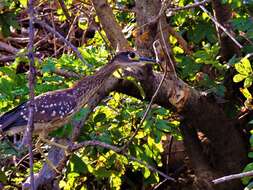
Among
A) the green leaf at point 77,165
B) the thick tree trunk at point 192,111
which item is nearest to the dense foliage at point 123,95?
the green leaf at point 77,165

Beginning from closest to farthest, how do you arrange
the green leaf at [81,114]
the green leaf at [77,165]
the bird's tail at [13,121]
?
1. the bird's tail at [13,121]
2. the green leaf at [81,114]
3. the green leaf at [77,165]

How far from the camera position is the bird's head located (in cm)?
327

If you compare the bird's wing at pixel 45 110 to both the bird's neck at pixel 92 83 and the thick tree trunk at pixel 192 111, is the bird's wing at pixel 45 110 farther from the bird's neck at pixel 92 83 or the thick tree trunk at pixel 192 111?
the thick tree trunk at pixel 192 111

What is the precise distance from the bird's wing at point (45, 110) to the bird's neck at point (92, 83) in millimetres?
51

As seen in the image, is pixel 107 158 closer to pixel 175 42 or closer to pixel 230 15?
pixel 175 42

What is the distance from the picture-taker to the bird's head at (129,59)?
327cm

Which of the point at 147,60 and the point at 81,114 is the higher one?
the point at 147,60

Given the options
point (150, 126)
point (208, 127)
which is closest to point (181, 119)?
point (208, 127)

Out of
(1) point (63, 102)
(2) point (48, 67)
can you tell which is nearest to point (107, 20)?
(2) point (48, 67)

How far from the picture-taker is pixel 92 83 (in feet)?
11.0

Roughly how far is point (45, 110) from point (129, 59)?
50 cm

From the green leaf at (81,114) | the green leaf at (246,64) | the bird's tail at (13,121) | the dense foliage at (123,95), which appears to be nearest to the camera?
the bird's tail at (13,121)

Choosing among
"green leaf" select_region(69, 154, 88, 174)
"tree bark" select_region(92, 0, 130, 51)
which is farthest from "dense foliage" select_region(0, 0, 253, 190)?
"tree bark" select_region(92, 0, 130, 51)

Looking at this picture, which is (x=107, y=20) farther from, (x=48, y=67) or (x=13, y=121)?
(x=13, y=121)
